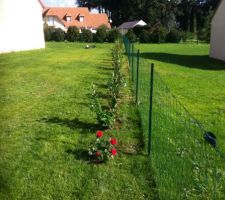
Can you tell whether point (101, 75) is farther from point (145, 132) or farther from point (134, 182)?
point (134, 182)

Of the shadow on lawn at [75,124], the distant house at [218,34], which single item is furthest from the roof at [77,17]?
the shadow on lawn at [75,124]

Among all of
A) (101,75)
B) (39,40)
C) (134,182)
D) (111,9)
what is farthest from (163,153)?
(111,9)

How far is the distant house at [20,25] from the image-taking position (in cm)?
2883

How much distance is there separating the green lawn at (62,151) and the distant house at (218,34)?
1368cm

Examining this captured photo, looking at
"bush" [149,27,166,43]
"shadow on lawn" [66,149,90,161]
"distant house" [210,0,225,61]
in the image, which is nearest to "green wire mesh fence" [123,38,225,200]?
"shadow on lawn" [66,149,90,161]

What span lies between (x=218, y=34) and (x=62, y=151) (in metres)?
20.4

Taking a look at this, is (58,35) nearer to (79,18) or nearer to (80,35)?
(80,35)

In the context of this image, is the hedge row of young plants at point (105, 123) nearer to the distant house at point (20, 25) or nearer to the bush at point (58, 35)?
the distant house at point (20, 25)

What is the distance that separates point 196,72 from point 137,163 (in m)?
12.7

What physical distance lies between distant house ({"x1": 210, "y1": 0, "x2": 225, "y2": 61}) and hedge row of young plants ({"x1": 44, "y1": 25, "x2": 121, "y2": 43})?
2457 cm

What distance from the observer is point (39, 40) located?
1321 inches

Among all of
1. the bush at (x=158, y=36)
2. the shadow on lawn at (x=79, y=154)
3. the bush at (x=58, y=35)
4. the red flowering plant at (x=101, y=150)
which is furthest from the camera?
the bush at (x=58, y=35)

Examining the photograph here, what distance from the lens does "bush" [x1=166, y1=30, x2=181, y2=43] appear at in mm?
50591

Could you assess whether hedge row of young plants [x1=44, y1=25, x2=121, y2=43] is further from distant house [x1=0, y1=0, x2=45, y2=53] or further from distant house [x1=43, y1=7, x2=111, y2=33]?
distant house [x1=43, y1=7, x2=111, y2=33]
